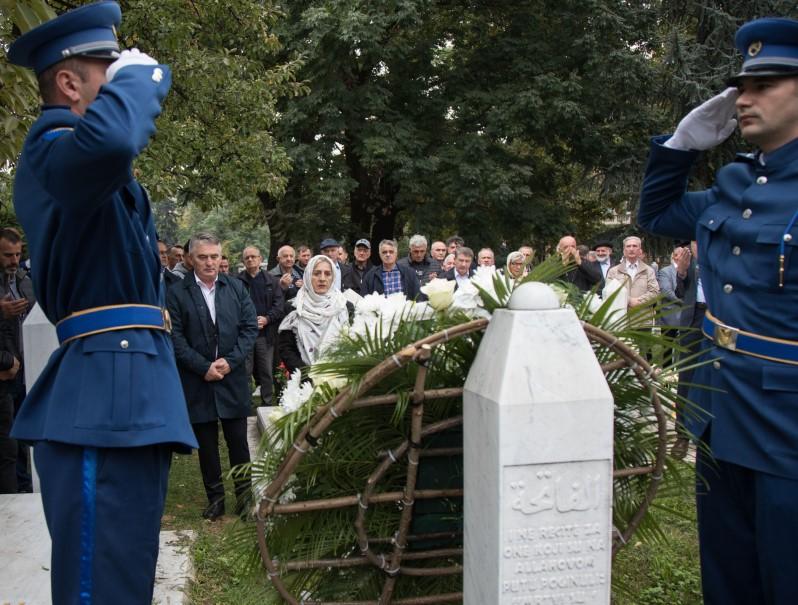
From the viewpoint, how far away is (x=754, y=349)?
2576mm

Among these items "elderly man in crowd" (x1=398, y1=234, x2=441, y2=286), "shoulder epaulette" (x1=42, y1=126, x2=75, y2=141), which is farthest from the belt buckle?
"elderly man in crowd" (x1=398, y1=234, x2=441, y2=286)

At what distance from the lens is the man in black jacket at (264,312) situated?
9109mm

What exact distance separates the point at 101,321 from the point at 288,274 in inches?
325

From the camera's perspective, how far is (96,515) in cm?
216

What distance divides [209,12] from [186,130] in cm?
138

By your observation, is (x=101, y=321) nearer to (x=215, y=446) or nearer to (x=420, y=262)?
(x=215, y=446)

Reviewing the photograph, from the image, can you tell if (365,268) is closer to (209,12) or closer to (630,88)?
(209,12)

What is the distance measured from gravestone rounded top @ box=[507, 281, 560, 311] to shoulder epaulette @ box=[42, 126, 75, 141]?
1211 mm

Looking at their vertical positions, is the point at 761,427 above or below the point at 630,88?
below

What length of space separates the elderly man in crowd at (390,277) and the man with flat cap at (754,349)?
6670 millimetres

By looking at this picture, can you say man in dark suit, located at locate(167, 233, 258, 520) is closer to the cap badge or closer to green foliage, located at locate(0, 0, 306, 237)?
green foliage, located at locate(0, 0, 306, 237)

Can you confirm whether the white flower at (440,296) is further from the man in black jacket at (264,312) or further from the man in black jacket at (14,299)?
the man in black jacket at (264,312)

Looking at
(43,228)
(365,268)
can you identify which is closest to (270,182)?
(365,268)

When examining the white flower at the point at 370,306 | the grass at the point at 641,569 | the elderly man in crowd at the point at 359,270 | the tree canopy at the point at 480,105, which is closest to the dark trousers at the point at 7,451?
the grass at the point at 641,569
